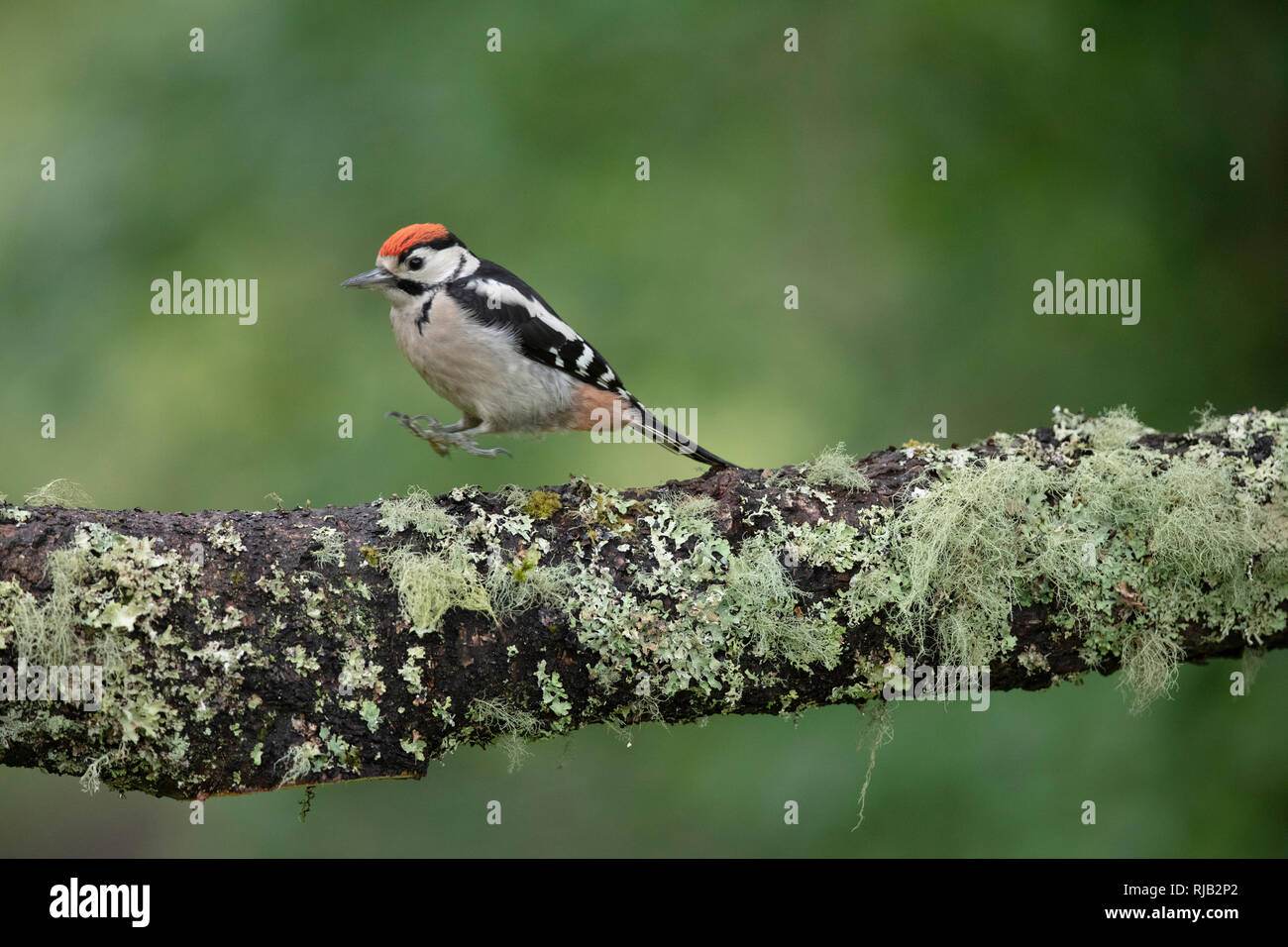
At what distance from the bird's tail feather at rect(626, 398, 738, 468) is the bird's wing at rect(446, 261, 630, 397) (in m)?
0.12

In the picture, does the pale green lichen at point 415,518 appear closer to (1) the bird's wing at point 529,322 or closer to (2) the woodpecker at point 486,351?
(2) the woodpecker at point 486,351

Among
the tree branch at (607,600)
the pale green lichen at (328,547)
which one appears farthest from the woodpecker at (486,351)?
the pale green lichen at (328,547)

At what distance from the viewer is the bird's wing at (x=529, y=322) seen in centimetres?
355

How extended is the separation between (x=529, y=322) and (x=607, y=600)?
4.59ft

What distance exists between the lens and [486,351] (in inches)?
138

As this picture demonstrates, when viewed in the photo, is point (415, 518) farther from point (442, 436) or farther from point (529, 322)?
point (529, 322)

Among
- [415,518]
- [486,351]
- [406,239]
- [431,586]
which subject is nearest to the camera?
[431,586]

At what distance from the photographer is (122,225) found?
15.8ft

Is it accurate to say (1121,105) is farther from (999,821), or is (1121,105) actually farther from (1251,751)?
(999,821)

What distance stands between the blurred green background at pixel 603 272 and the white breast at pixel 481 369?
1095 mm

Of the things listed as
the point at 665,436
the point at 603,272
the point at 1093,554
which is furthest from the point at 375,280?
the point at 1093,554

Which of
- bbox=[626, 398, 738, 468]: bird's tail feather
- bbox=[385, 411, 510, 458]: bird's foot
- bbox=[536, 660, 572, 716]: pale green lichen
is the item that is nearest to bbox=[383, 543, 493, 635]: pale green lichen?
bbox=[536, 660, 572, 716]: pale green lichen

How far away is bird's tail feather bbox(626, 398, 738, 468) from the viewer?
3.74m

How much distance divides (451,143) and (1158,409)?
3.51 m
